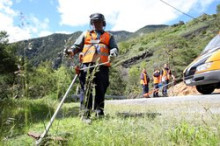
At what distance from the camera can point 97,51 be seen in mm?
5980

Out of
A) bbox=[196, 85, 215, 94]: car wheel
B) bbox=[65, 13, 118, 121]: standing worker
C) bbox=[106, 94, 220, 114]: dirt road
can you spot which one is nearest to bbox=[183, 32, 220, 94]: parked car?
bbox=[196, 85, 215, 94]: car wheel

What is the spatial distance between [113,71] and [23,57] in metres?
48.9

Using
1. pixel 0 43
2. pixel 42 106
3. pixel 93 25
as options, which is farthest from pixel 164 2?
pixel 0 43

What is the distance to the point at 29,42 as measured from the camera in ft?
11.1

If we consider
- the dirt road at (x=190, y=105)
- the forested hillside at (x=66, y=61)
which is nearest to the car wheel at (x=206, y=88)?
the forested hillside at (x=66, y=61)

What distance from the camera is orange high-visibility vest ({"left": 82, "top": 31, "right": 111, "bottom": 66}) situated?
5945 mm

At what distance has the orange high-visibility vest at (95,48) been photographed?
19.5ft

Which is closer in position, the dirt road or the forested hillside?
the forested hillside

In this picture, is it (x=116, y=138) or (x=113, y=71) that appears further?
(x=113, y=71)

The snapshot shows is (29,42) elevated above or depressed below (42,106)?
above

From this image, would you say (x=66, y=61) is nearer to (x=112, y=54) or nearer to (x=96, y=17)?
(x=112, y=54)

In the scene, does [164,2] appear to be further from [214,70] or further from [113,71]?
[113,71]

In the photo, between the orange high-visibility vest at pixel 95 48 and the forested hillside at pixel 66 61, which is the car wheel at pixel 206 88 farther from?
the orange high-visibility vest at pixel 95 48

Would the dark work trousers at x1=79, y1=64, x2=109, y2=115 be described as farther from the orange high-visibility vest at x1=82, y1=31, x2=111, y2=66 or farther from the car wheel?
the car wheel
